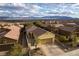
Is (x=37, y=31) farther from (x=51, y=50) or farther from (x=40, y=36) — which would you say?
(x=51, y=50)

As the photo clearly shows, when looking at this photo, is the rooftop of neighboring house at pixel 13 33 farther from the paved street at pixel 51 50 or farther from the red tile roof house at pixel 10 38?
the paved street at pixel 51 50

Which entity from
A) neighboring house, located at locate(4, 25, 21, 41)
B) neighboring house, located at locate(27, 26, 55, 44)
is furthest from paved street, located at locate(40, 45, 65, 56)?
neighboring house, located at locate(4, 25, 21, 41)

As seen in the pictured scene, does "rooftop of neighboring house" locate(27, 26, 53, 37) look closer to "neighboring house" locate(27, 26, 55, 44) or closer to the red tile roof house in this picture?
"neighboring house" locate(27, 26, 55, 44)

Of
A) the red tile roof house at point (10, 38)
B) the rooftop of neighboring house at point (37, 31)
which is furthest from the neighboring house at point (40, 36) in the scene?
the red tile roof house at point (10, 38)

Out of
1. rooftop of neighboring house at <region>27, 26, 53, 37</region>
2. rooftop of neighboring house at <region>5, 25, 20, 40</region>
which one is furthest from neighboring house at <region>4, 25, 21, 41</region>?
rooftop of neighboring house at <region>27, 26, 53, 37</region>

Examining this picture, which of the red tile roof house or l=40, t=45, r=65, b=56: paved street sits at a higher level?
the red tile roof house
